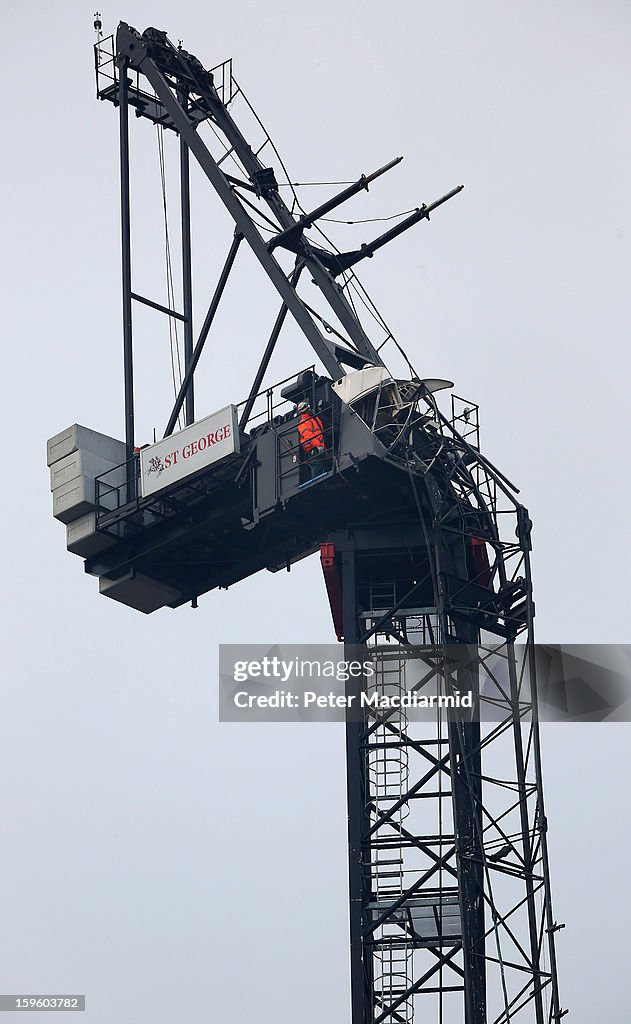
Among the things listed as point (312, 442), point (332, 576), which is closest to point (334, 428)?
point (312, 442)

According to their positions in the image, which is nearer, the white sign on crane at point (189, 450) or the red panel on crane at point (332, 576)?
the red panel on crane at point (332, 576)

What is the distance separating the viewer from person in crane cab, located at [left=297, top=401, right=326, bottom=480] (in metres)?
55.5

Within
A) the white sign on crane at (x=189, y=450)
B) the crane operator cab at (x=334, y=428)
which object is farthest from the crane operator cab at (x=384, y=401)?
the white sign on crane at (x=189, y=450)

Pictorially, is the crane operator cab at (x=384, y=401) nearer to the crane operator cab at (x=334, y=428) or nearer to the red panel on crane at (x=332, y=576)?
the crane operator cab at (x=334, y=428)

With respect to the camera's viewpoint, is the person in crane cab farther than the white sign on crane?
No

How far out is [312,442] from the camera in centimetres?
5562

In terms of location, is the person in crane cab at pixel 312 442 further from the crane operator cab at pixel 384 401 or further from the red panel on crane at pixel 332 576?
the red panel on crane at pixel 332 576

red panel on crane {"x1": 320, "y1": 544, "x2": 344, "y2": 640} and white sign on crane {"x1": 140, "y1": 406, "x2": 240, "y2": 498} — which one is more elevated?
white sign on crane {"x1": 140, "y1": 406, "x2": 240, "y2": 498}

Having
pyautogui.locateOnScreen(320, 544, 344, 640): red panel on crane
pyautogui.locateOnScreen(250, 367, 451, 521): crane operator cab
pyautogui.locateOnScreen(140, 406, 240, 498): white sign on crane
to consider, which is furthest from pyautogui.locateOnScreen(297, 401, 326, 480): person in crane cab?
pyautogui.locateOnScreen(320, 544, 344, 640): red panel on crane

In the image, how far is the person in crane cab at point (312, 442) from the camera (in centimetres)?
5550

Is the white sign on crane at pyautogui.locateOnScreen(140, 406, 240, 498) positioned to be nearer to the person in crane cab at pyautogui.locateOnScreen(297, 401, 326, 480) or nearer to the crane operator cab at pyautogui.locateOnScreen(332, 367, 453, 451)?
the person in crane cab at pyautogui.locateOnScreen(297, 401, 326, 480)

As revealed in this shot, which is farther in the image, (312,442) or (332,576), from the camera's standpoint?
(332,576)

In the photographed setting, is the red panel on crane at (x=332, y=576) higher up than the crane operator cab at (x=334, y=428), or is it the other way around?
the crane operator cab at (x=334, y=428)

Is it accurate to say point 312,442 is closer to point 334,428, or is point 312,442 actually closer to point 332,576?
point 334,428
